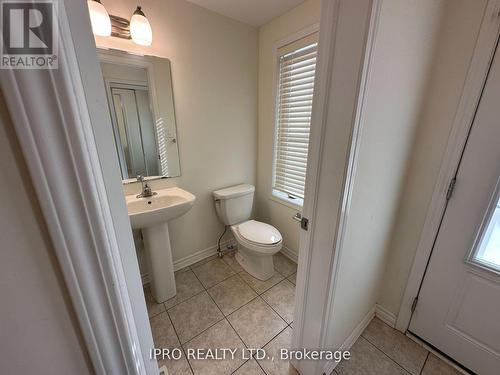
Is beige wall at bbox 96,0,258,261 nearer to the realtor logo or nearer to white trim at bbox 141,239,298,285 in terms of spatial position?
white trim at bbox 141,239,298,285

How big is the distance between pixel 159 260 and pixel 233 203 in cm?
79

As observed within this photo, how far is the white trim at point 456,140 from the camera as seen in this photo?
0.89 meters

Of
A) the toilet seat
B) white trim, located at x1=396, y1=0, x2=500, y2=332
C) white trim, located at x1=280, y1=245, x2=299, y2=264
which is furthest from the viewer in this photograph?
white trim, located at x1=280, y1=245, x2=299, y2=264

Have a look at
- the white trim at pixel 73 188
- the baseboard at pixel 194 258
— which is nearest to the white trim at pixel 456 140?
the white trim at pixel 73 188

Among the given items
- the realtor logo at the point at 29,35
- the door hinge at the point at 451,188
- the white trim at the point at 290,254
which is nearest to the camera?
the realtor logo at the point at 29,35

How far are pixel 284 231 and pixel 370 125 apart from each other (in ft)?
4.90

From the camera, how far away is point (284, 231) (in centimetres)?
211

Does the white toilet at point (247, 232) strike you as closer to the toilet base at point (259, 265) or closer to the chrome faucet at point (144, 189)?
the toilet base at point (259, 265)

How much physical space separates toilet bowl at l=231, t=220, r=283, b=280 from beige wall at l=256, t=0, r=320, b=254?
0.99 ft

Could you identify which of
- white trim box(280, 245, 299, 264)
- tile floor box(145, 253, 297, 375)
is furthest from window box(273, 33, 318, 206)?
tile floor box(145, 253, 297, 375)

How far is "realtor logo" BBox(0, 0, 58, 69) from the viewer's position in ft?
0.82

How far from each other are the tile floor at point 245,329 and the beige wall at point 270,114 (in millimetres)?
489

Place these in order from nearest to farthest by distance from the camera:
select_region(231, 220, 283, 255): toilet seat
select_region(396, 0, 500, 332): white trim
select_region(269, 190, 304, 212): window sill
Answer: select_region(396, 0, 500, 332): white trim → select_region(231, 220, 283, 255): toilet seat → select_region(269, 190, 304, 212): window sill

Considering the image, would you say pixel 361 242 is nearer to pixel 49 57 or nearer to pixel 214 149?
pixel 49 57
